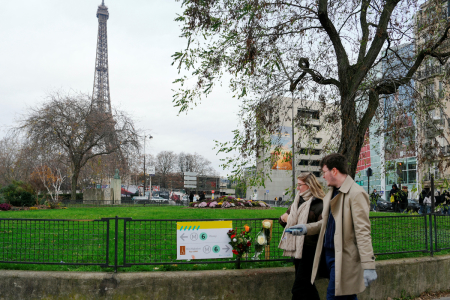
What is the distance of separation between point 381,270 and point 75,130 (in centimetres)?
2609

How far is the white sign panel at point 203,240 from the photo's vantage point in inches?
200

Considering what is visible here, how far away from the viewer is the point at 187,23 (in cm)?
702

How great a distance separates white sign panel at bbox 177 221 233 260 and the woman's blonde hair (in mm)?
1375

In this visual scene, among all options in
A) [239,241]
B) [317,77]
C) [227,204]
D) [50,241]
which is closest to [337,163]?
[239,241]

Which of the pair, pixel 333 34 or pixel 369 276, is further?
pixel 333 34

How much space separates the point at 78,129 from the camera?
91.6 ft

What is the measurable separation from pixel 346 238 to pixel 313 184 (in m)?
1.09

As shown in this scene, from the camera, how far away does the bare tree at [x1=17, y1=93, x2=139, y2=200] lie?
26.7 meters

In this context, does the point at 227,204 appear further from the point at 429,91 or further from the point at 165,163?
the point at 165,163

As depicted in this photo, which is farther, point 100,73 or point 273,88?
point 100,73

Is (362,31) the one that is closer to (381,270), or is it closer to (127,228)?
(381,270)

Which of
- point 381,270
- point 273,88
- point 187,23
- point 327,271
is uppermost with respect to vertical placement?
point 187,23

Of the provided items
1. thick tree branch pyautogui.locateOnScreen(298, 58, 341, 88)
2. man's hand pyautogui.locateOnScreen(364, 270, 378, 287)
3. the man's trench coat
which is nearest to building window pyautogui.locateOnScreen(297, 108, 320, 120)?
thick tree branch pyautogui.locateOnScreen(298, 58, 341, 88)

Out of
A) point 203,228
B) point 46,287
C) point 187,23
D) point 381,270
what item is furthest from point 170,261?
point 187,23
